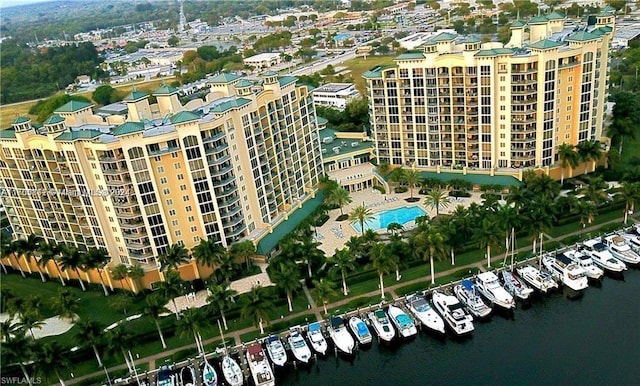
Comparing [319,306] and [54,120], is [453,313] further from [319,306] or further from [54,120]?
[54,120]

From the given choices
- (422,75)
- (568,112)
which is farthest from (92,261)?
(568,112)

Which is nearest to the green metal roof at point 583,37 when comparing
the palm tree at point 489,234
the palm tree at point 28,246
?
the palm tree at point 489,234

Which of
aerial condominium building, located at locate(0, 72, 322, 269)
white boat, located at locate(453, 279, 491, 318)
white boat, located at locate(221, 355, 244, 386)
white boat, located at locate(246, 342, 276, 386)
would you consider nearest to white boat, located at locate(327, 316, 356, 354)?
white boat, located at locate(246, 342, 276, 386)

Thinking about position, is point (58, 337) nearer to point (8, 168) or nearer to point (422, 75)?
point (8, 168)

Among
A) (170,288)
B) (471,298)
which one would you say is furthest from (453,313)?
(170,288)

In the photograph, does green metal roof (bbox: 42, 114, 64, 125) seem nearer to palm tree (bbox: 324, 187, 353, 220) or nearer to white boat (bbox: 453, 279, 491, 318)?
palm tree (bbox: 324, 187, 353, 220)

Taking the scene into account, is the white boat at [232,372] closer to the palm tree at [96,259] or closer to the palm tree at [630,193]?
the palm tree at [96,259]

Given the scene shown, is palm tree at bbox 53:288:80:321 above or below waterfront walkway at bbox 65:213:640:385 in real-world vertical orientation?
above

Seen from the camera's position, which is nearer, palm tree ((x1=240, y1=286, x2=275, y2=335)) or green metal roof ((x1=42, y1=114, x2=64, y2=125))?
Result: palm tree ((x1=240, y1=286, x2=275, y2=335))
